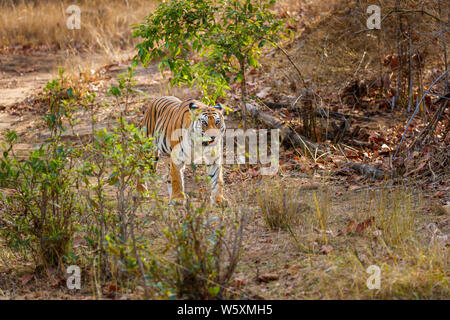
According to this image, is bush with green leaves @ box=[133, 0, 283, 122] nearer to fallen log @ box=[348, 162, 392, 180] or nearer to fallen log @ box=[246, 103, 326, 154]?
fallen log @ box=[246, 103, 326, 154]

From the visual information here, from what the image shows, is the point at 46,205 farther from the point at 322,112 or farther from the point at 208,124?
the point at 322,112

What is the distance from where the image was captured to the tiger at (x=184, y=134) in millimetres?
5133

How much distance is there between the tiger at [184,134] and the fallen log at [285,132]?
139 centimetres

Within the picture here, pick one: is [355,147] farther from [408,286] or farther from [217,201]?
[408,286]

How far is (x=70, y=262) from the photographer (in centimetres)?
398

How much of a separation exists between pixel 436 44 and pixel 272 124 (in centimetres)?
302

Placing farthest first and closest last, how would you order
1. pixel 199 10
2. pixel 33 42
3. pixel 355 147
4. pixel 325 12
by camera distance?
pixel 33 42, pixel 325 12, pixel 355 147, pixel 199 10

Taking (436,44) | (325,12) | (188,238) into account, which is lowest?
(188,238)

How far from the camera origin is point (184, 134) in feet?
17.8

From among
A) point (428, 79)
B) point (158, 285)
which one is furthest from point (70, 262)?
point (428, 79)

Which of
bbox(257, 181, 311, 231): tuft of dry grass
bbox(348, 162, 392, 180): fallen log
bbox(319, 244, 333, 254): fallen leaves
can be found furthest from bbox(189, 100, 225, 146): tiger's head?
bbox(348, 162, 392, 180): fallen log

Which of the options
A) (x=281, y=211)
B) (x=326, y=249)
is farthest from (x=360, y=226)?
(x=281, y=211)

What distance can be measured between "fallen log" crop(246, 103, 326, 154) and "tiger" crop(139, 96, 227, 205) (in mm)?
1391

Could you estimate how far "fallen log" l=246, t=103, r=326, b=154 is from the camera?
679 cm
